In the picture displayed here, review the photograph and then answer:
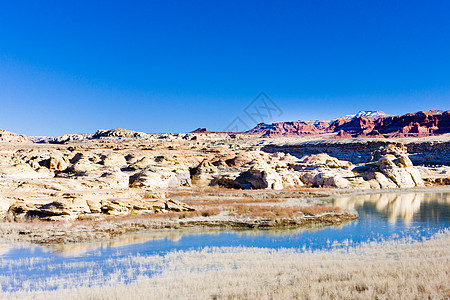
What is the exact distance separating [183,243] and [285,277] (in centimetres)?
718

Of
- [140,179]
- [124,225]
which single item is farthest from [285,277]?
[140,179]

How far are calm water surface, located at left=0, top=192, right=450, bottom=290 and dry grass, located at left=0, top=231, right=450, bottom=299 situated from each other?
115 cm

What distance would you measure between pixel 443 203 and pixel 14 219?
30145 mm

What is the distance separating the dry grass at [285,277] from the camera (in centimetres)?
728

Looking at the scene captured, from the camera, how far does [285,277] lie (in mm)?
8867

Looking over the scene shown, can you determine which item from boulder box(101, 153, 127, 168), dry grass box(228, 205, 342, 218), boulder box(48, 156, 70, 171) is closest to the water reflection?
dry grass box(228, 205, 342, 218)

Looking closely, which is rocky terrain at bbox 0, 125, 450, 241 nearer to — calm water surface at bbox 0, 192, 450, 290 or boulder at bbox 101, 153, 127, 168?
boulder at bbox 101, 153, 127, 168

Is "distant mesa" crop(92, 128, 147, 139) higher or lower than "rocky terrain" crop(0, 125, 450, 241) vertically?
higher

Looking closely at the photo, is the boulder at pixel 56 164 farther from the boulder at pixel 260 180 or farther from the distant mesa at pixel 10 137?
the distant mesa at pixel 10 137

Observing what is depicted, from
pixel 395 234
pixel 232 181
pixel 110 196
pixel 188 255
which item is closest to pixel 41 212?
pixel 110 196

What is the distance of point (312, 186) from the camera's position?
43.0 meters

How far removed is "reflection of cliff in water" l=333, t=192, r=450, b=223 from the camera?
2266 cm

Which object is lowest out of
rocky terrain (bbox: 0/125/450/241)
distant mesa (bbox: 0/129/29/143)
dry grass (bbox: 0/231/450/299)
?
dry grass (bbox: 0/231/450/299)

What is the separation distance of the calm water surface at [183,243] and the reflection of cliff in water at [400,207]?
0.12m
